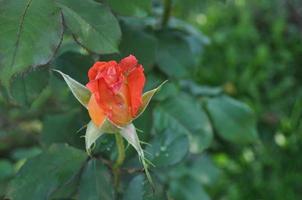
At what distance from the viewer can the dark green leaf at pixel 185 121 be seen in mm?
1229

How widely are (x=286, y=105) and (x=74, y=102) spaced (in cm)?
149

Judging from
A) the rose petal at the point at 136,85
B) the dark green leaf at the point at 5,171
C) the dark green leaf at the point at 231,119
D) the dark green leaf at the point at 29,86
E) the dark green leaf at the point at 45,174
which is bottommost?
the dark green leaf at the point at 5,171

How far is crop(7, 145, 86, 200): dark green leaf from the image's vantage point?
892mm

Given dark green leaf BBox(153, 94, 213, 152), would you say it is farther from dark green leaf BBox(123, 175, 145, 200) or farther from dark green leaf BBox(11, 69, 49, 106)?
dark green leaf BBox(11, 69, 49, 106)

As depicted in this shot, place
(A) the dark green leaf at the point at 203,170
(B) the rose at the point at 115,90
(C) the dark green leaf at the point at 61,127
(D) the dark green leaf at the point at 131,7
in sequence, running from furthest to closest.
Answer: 1. (A) the dark green leaf at the point at 203,170
2. (C) the dark green leaf at the point at 61,127
3. (D) the dark green leaf at the point at 131,7
4. (B) the rose at the point at 115,90

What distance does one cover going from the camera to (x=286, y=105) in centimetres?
246

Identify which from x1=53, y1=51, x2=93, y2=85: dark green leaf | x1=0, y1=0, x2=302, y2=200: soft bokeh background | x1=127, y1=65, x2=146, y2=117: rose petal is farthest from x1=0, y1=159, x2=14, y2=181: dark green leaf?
x1=127, y1=65, x2=146, y2=117: rose petal

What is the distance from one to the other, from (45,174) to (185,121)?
1.35ft

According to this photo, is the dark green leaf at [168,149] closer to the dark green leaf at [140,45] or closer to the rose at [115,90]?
the dark green leaf at [140,45]

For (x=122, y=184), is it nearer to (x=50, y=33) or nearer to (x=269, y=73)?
(x=50, y=33)

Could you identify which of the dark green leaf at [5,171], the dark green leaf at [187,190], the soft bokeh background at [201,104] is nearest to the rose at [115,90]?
the soft bokeh background at [201,104]

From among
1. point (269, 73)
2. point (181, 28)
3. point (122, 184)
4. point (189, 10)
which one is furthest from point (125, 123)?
point (269, 73)

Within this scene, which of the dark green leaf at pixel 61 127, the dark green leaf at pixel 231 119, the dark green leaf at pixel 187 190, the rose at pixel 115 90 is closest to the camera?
the rose at pixel 115 90

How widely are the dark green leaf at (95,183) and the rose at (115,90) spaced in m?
0.18
